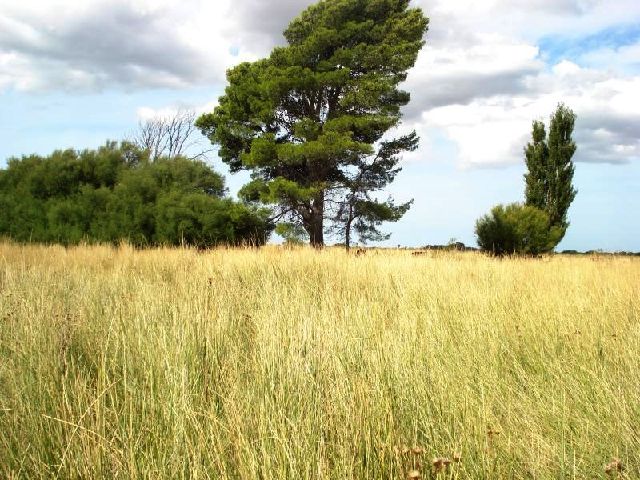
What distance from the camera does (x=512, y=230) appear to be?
60.5 ft

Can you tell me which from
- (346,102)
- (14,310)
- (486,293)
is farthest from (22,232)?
(486,293)

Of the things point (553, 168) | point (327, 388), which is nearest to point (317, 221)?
point (553, 168)

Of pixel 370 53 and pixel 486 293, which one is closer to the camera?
pixel 486 293

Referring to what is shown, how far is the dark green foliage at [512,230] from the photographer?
18.4 meters

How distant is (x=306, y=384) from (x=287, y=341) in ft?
2.66

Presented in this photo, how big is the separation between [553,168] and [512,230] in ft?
22.0

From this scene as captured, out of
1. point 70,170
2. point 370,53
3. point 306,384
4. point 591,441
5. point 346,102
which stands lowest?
point 591,441

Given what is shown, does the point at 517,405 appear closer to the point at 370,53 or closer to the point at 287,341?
the point at 287,341

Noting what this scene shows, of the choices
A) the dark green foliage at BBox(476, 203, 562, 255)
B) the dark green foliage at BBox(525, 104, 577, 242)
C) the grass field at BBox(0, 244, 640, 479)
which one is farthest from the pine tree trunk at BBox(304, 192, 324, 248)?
the grass field at BBox(0, 244, 640, 479)

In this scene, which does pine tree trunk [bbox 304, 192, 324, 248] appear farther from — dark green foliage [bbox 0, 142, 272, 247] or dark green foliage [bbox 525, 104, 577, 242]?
dark green foliage [bbox 525, 104, 577, 242]

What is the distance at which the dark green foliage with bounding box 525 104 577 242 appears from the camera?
23.2 meters

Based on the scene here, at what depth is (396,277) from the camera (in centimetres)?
864

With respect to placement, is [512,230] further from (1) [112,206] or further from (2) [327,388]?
(2) [327,388]

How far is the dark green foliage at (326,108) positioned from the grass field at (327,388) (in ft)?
38.8
